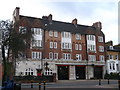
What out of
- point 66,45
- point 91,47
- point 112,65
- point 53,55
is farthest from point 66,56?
point 112,65

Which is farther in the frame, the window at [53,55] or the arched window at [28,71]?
the window at [53,55]

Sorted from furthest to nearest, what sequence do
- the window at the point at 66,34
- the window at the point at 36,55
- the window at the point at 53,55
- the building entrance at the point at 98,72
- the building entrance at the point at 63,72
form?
the building entrance at the point at 98,72 < the window at the point at 66,34 < the building entrance at the point at 63,72 < the window at the point at 53,55 < the window at the point at 36,55

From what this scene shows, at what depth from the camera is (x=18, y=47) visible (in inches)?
864

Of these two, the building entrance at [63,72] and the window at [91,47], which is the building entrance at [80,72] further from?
the window at [91,47]

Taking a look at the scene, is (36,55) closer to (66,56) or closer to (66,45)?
(66,56)

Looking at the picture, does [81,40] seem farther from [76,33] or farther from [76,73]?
[76,73]

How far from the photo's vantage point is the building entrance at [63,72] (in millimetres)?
45688

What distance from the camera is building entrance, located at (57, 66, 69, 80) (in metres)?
45.7

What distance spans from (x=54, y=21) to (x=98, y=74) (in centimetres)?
1776

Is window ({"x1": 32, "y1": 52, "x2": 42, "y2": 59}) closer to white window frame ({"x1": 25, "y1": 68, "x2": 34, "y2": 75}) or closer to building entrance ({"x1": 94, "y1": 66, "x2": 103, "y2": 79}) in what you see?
white window frame ({"x1": 25, "y1": 68, "x2": 34, "y2": 75})

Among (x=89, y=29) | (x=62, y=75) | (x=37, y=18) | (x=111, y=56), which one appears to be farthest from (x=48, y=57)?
(x=111, y=56)

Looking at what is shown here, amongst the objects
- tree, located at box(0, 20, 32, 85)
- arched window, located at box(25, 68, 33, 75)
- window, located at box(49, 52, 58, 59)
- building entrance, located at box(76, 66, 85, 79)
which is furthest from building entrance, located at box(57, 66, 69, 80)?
tree, located at box(0, 20, 32, 85)

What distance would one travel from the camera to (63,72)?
45.9m

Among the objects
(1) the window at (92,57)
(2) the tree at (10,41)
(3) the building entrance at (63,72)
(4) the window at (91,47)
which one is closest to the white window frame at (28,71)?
(3) the building entrance at (63,72)
